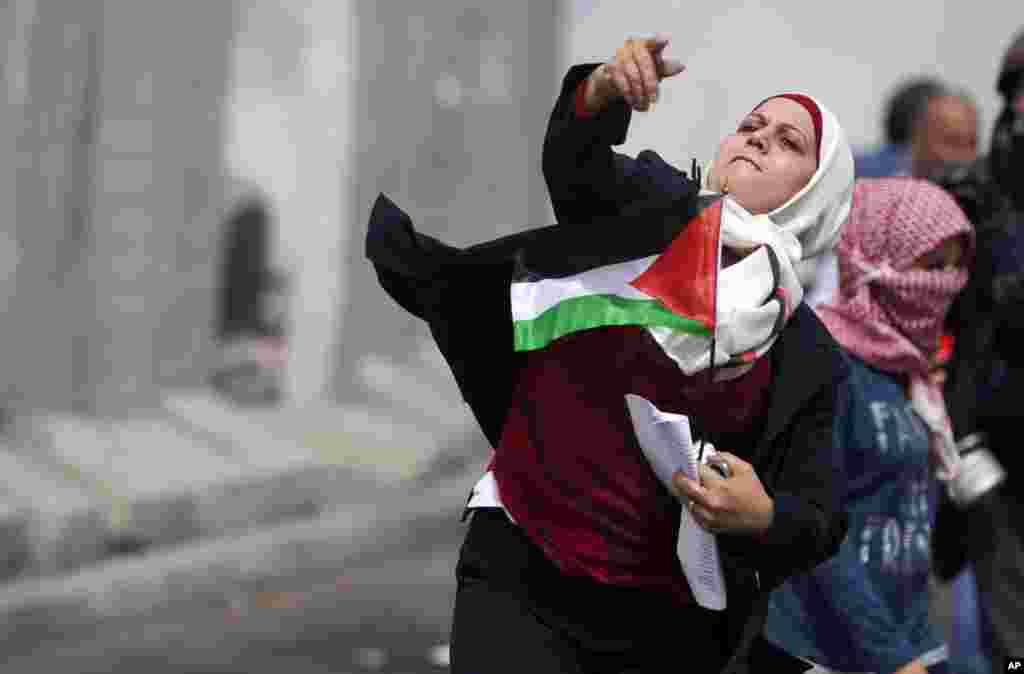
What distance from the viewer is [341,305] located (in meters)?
8.83

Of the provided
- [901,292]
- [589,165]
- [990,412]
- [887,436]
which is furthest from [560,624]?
[990,412]

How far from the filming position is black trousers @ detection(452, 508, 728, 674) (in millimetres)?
2742

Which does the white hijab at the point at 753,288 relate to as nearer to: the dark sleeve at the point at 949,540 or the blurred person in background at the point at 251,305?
the dark sleeve at the point at 949,540

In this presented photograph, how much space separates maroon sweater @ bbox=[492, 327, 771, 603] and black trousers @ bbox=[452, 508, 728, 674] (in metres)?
0.04

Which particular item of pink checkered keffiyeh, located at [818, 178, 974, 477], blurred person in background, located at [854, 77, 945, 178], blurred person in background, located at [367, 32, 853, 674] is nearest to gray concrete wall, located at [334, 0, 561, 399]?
blurred person in background, located at [854, 77, 945, 178]

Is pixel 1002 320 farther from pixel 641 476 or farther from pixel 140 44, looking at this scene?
pixel 140 44

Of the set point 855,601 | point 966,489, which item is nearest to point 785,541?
point 855,601

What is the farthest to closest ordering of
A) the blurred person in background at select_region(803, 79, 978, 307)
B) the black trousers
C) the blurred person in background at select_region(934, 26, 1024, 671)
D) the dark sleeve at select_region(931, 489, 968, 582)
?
the blurred person in background at select_region(803, 79, 978, 307), the dark sleeve at select_region(931, 489, 968, 582), the blurred person in background at select_region(934, 26, 1024, 671), the black trousers

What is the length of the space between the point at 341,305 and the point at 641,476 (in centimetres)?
620

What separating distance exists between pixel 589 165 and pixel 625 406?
0.35 meters

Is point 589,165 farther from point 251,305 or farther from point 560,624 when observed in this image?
point 251,305

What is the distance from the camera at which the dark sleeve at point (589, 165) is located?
8.67 feet

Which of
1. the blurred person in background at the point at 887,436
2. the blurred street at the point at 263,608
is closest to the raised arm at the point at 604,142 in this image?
the blurred person in background at the point at 887,436

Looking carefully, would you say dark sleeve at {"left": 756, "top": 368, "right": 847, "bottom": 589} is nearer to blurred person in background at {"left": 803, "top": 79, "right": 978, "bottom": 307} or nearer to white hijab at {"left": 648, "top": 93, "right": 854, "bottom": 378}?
white hijab at {"left": 648, "top": 93, "right": 854, "bottom": 378}
